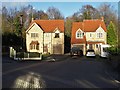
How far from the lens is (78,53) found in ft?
157

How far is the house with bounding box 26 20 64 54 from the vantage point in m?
56.2

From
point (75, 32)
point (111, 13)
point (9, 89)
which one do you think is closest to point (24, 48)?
point (75, 32)

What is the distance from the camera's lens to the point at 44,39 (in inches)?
2243

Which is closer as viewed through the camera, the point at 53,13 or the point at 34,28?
the point at 34,28

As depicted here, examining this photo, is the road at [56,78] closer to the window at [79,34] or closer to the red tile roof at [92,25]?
the window at [79,34]

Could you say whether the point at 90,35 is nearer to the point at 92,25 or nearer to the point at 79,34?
the point at 79,34

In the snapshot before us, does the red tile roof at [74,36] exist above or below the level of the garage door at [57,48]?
above

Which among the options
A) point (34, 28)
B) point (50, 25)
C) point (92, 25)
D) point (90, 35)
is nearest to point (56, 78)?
point (34, 28)

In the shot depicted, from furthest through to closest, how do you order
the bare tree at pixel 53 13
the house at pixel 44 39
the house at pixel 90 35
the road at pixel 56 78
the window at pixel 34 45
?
the bare tree at pixel 53 13
the house at pixel 90 35
the house at pixel 44 39
the window at pixel 34 45
the road at pixel 56 78

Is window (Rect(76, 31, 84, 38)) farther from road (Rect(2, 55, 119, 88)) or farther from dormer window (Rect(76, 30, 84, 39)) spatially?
road (Rect(2, 55, 119, 88))

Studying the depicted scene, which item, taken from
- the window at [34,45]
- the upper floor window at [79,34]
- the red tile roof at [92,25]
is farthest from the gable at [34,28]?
the red tile roof at [92,25]

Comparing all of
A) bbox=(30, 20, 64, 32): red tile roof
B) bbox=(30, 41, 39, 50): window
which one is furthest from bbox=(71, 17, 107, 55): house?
bbox=(30, 41, 39, 50): window

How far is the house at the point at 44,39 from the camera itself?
184 feet

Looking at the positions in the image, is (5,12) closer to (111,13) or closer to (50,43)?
(50,43)
